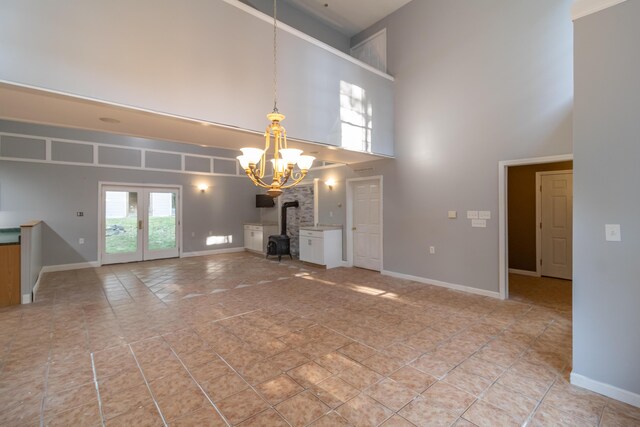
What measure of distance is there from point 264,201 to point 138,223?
138 inches

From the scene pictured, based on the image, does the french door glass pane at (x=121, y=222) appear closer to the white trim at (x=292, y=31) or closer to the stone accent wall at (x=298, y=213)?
the stone accent wall at (x=298, y=213)

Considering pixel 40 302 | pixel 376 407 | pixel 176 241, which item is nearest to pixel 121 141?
pixel 176 241

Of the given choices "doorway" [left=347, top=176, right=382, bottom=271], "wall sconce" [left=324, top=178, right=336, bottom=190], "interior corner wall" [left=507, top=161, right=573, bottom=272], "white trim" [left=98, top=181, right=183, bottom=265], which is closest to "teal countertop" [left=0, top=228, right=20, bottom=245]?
"white trim" [left=98, top=181, right=183, bottom=265]

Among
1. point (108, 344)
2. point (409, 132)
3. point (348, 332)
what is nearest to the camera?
point (108, 344)

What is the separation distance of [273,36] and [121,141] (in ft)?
18.0

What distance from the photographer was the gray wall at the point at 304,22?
19.2 ft

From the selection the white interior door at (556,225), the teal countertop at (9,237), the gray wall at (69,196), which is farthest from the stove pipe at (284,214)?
the white interior door at (556,225)

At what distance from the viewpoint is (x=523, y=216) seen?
18.8ft

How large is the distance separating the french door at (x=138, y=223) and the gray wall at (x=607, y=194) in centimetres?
853

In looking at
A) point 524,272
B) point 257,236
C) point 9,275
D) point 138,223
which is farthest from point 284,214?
point 524,272

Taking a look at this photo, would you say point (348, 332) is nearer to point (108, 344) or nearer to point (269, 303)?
point (269, 303)

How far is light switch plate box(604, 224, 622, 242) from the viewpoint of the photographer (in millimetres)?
2012

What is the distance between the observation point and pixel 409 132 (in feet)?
17.7

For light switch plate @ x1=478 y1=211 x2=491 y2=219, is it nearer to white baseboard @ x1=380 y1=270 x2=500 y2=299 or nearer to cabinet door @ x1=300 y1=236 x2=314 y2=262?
white baseboard @ x1=380 y1=270 x2=500 y2=299
